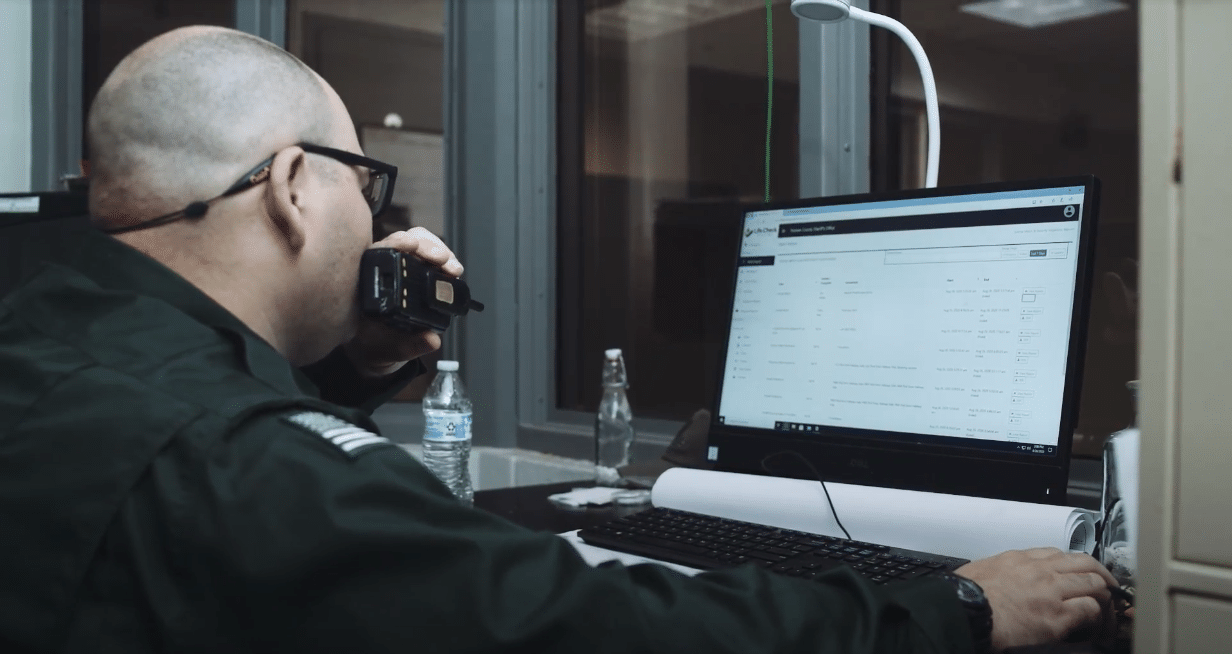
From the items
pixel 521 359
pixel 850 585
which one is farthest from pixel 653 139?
pixel 850 585

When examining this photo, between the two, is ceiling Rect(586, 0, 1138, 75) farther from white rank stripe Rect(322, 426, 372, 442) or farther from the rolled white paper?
white rank stripe Rect(322, 426, 372, 442)

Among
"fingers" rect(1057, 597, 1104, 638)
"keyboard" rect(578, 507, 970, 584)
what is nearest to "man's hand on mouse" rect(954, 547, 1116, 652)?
"fingers" rect(1057, 597, 1104, 638)

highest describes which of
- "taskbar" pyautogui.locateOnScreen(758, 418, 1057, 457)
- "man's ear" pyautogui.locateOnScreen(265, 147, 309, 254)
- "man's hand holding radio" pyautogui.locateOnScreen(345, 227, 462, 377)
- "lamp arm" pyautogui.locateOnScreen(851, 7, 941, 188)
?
"lamp arm" pyautogui.locateOnScreen(851, 7, 941, 188)

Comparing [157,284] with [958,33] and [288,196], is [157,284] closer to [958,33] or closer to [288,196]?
[288,196]

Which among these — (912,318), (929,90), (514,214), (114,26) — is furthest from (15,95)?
(912,318)

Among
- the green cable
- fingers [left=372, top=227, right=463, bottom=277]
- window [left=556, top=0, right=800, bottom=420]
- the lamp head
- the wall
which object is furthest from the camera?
the wall

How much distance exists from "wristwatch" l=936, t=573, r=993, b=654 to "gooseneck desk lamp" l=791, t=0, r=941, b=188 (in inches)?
26.7

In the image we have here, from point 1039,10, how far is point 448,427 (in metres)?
1.23

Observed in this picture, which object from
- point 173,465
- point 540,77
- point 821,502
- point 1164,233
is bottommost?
point 821,502

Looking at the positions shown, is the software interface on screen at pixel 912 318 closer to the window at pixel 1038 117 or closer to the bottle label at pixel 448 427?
the window at pixel 1038 117

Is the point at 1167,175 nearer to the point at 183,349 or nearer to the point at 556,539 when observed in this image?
the point at 556,539

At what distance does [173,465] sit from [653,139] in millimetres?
1690

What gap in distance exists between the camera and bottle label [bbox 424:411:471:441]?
1777 millimetres

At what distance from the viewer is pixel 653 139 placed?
2.18 m
